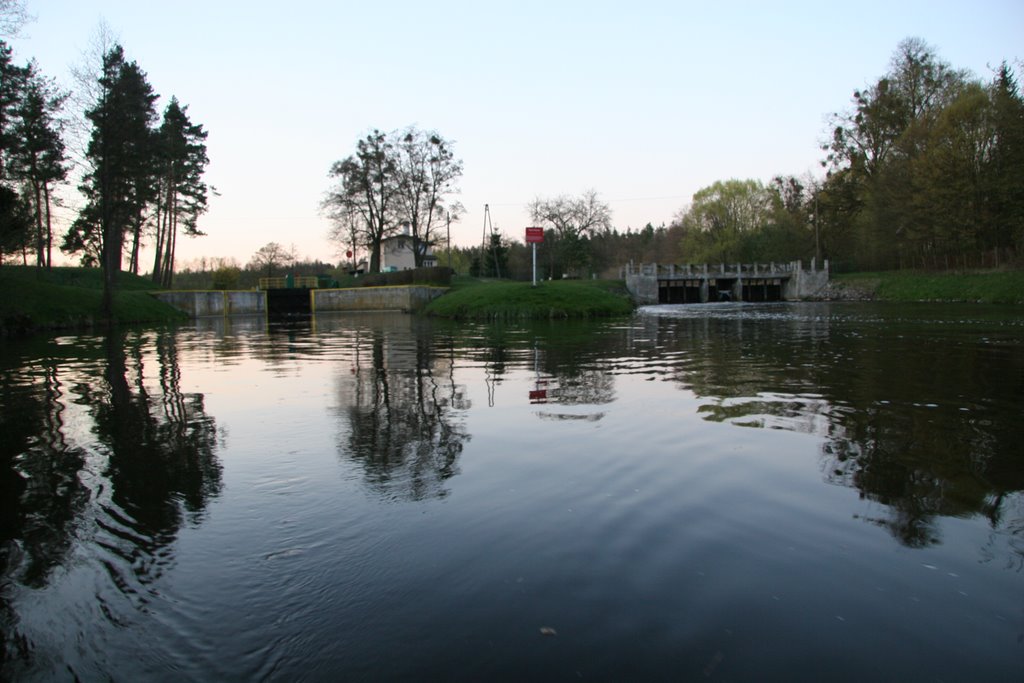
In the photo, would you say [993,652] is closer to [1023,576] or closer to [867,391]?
[1023,576]

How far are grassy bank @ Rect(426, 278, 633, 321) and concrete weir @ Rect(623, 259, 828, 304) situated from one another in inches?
845

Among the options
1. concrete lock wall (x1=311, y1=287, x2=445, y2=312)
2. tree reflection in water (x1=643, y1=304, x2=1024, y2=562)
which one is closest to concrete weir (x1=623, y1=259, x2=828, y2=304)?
concrete lock wall (x1=311, y1=287, x2=445, y2=312)

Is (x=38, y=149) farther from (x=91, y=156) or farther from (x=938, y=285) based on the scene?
(x=938, y=285)

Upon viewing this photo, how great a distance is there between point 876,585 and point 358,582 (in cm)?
258

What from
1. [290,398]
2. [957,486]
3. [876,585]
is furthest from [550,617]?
[290,398]

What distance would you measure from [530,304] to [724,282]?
43009mm

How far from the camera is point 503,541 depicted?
150 inches

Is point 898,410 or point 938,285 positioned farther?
point 938,285

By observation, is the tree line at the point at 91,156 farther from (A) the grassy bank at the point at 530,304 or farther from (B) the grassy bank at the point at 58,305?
(A) the grassy bank at the point at 530,304

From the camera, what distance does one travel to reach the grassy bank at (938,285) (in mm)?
39094

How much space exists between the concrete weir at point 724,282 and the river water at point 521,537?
5106 centimetres

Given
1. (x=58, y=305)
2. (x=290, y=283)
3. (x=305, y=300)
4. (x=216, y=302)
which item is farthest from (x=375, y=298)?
(x=58, y=305)

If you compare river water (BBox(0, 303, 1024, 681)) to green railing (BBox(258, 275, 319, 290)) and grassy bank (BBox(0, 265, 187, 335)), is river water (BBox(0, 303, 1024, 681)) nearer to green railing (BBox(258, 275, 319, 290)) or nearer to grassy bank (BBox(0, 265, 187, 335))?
grassy bank (BBox(0, 265, 187, 335))

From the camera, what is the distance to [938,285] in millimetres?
46406
